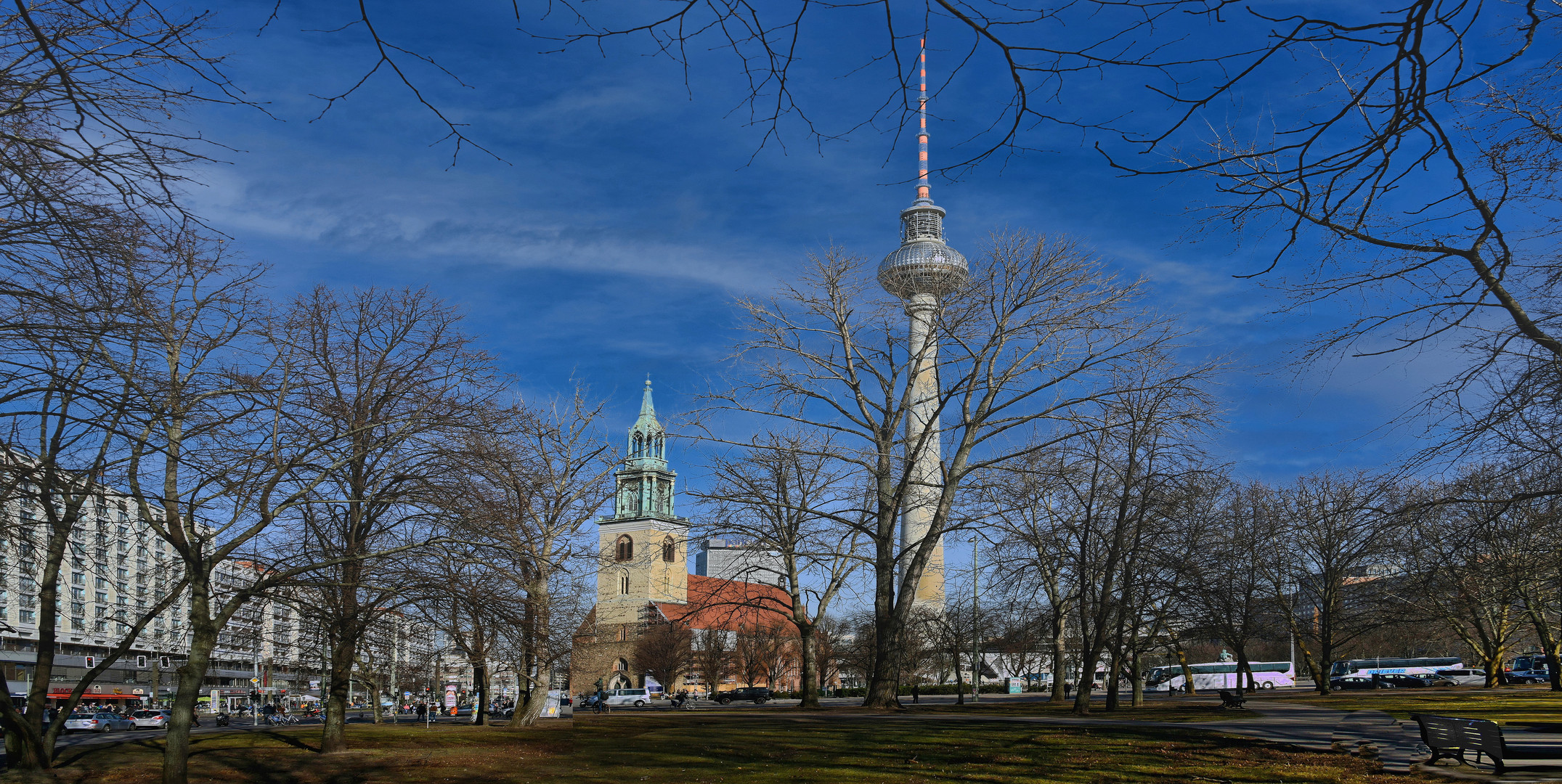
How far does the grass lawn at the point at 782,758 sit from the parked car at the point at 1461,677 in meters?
59.5

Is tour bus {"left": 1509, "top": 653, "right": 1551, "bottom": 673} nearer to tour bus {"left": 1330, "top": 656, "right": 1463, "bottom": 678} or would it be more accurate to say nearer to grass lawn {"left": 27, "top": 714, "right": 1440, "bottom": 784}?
tour bus {"left": 1330, "top": 656, "right": 1463, "bottom": 678}

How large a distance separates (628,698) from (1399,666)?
5555 cm

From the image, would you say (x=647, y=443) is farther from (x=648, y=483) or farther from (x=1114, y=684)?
(x=1114, y=684)

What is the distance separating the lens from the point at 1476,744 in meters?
13.1

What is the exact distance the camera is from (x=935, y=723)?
21516 millimetres

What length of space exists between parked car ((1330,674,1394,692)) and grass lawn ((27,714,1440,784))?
5247 cm

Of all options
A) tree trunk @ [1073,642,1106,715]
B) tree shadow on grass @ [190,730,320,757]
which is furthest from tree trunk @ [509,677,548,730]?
tree trunk @ [1073,642,1106,715]

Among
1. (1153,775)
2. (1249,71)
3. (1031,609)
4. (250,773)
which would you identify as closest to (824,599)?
(1031,609)

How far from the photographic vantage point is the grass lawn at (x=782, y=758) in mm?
14273

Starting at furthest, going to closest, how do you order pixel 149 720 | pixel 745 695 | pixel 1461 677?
pixel 745 695
pixel 1461 677
pixel 149 720

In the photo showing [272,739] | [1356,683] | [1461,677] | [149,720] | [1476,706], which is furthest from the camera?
[1461,677]

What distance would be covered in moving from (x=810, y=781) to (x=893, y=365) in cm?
1214

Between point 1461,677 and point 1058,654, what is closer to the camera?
point 1058,654

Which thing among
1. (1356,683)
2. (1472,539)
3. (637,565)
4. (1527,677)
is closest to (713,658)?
(637,565)
